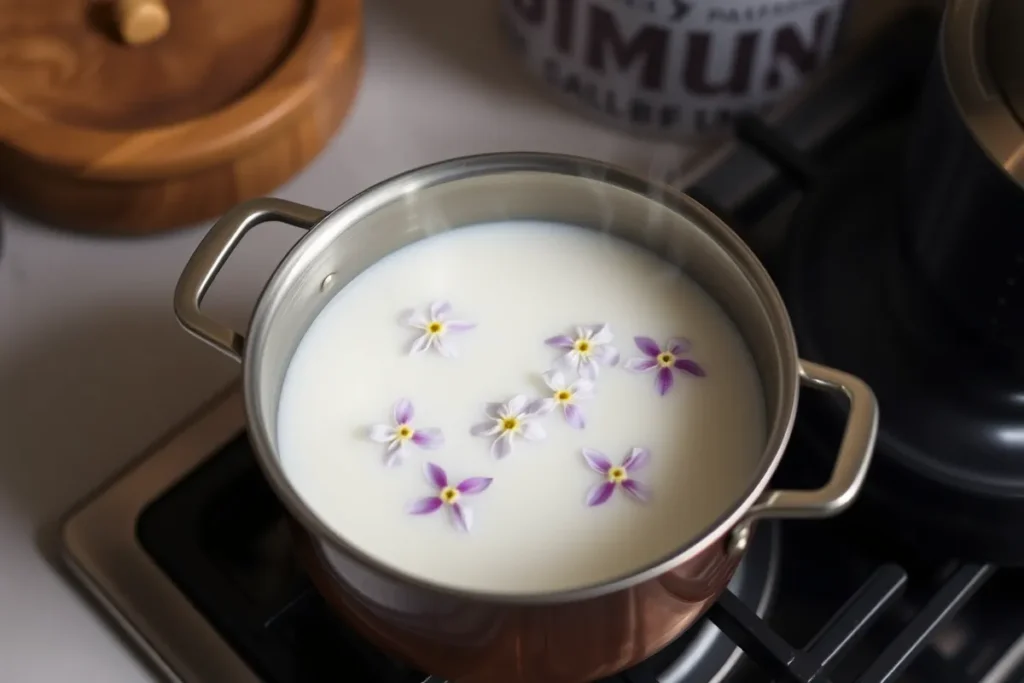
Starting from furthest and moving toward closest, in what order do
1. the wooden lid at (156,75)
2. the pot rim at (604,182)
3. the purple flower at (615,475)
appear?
the wooden lid at (156,75)
the purple flower at (615,475)
the pot rim at (604,182)

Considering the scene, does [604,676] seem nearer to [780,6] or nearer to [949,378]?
[949,378]

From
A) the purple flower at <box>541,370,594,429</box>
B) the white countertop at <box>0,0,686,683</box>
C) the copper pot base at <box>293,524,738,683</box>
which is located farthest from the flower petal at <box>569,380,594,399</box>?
the white countertop at <box>0,0,686,683</box>

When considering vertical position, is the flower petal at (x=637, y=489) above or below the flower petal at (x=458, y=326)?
below

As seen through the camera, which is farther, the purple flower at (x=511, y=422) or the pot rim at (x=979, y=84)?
the purple flower at (x=511, y=422)

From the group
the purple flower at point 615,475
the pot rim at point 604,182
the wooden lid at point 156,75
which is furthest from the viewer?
the wooden lid at point 156,75

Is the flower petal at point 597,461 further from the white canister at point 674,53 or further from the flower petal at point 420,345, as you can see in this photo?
the white canister at point 674,53

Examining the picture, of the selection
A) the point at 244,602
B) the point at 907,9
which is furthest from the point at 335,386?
the point at 907,9

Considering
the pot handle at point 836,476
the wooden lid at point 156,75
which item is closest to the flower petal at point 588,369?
the pot handle at point 836,476

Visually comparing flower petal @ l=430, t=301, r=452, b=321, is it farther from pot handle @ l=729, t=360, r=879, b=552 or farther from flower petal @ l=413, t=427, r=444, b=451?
pot handle @ l=729, t=360, r=879, b=552
